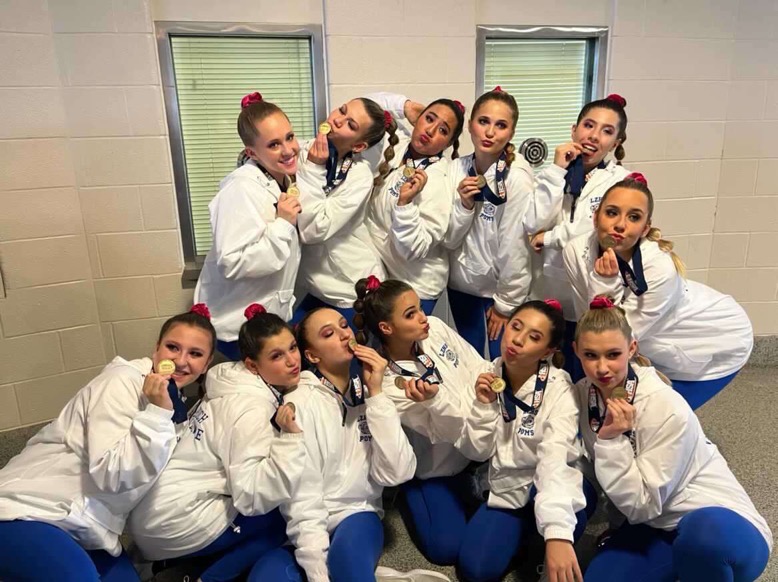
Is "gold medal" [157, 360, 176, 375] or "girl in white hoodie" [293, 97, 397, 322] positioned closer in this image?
"gold medal" [157, 360, 176, 375]

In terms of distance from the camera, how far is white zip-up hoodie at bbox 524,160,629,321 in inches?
94.3

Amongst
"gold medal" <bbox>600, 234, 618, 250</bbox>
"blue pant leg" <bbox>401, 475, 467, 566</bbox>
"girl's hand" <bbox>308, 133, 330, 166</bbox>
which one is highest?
"girl's hand" <bbox>308, 133, 330, 166</bbox>

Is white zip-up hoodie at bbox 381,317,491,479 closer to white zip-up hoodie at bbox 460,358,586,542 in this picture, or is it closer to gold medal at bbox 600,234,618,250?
white zip-up hoodie at bbox 460,358,586,542

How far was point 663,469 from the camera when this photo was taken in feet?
6.21

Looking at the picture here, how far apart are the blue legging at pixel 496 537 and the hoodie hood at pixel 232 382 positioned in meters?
0.85

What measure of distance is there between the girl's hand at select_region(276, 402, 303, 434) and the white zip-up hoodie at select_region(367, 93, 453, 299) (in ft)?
2.57

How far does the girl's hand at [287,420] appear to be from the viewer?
1979 millimetres

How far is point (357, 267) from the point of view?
8.28ft

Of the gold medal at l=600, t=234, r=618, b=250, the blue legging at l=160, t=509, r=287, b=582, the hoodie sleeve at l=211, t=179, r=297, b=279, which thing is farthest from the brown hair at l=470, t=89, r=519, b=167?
the blue legging at l=160, t=509, r=287, b=582

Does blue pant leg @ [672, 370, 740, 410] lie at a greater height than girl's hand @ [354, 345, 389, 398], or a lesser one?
lesser

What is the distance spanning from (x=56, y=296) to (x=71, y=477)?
4.23ft

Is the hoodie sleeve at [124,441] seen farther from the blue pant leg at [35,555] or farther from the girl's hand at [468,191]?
the girl's hand at [468,191]

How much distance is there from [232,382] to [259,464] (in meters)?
0.30

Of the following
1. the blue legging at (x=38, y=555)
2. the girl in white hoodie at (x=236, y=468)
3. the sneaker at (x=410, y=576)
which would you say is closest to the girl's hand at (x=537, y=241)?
the girl in white hoodie at (x=236, y=468)
